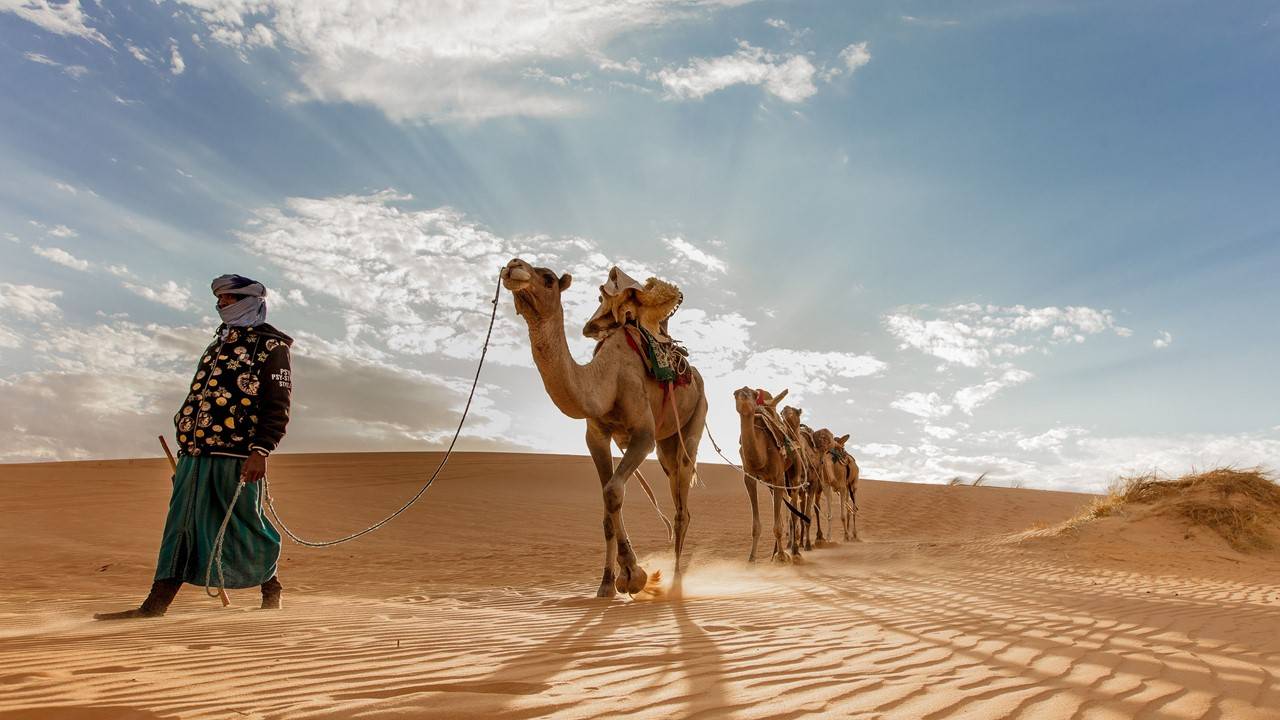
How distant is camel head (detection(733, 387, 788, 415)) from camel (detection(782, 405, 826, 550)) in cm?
72

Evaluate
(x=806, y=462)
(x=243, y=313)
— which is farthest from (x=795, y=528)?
(x=243, y=313)

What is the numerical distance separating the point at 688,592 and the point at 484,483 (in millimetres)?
24036

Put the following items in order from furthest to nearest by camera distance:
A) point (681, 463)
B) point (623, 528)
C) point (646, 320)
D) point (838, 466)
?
point (838, 466)
point (646, 320)
point (681, 463)
point (623, 528)

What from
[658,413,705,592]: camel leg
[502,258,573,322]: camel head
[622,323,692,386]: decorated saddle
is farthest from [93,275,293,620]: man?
[658,413,705,592]: camel leg

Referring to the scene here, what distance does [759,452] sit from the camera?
1304cm

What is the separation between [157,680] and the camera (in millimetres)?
2920

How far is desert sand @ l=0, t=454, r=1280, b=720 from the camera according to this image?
2.80m

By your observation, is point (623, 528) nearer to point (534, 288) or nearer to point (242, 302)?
point (534, 288)

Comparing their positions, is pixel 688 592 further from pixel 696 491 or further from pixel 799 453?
pixel 696 491

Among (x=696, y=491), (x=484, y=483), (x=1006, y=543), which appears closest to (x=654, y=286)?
(x=1006, y=543)

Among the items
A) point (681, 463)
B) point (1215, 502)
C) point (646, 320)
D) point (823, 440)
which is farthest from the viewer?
point (823, 440)

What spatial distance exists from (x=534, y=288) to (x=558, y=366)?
664 millimetres

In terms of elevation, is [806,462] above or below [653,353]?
below

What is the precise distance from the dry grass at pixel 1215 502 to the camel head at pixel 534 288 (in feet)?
48.0
